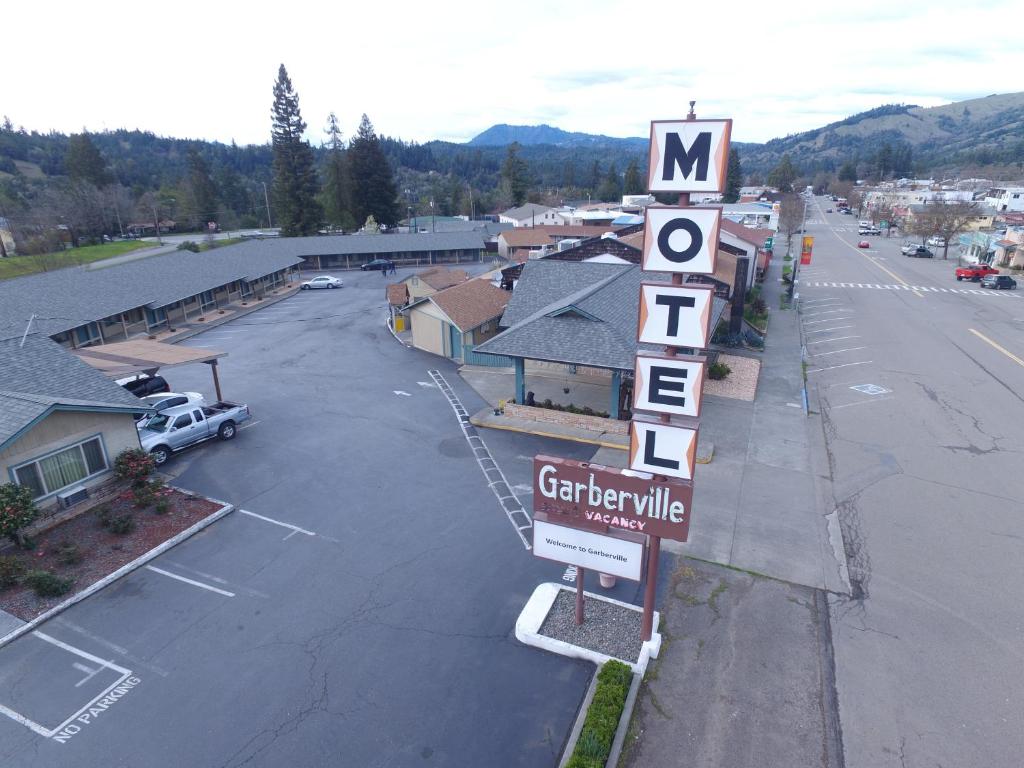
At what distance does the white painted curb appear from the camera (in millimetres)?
11180

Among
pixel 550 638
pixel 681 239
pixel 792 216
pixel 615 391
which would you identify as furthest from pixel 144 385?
pixel 792 216

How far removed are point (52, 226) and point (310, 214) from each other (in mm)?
29937

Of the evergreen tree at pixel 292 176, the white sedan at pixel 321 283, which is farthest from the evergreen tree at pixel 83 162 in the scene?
the white sedan at pixel 321 283

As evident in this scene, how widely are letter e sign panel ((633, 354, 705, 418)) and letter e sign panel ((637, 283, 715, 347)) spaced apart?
358mm

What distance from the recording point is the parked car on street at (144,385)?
25312 mm

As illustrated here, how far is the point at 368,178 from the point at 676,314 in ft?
283

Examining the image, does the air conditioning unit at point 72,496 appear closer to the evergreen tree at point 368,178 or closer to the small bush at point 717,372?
the small bush at point 717,372

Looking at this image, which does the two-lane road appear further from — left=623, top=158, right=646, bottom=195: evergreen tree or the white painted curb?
left=623, top=158, right=646, bottom=195: evergreen tree

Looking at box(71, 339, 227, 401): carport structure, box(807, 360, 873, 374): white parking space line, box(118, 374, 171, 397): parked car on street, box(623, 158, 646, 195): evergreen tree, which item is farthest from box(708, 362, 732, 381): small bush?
box(623, 158, 646, 195): evergreen tree

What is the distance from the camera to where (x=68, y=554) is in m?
14.3

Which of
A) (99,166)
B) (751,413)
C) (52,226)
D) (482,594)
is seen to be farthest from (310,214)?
(482,594)

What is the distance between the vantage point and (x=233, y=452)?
2072 cm

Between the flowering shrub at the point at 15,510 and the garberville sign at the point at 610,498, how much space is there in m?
13.2

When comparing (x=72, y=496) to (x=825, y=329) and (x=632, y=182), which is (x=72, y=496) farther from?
(x=632, y=182)
